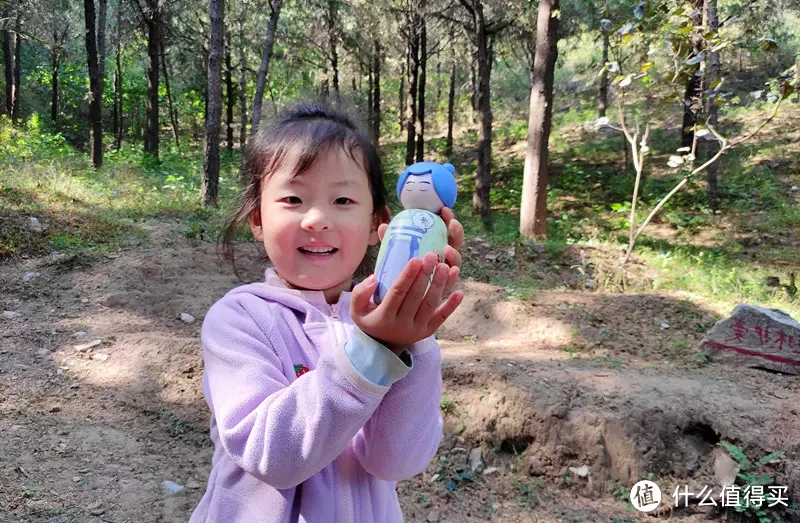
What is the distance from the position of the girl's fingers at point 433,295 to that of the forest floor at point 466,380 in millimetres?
1087

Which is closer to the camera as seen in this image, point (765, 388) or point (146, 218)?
point (765, 388)

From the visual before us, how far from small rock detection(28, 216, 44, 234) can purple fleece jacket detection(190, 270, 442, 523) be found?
6552 mm

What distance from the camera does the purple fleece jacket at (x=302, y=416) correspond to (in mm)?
875

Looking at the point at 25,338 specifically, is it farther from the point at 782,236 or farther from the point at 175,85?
the point at 175,85

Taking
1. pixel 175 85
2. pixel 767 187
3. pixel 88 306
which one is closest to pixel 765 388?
pixel 88 306

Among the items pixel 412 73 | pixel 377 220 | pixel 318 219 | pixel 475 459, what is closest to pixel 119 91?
pixel 412 73

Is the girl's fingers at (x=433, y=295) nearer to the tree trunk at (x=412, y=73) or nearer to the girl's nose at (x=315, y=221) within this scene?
the girl's nose at (x=315, y=221)

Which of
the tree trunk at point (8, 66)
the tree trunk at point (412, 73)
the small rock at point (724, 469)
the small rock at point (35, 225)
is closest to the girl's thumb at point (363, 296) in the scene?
the small rock at point (724, 469)

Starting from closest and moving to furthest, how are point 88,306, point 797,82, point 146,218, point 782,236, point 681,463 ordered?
1. point 681,463
2. point 88,306
3. point 797,82
4. point 146,218
5. point 782,236

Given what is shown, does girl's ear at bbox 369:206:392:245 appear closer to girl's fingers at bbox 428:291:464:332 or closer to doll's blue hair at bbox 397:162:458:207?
doll's blue hair at bbox 397:162:458:207

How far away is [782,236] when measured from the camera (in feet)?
35.9

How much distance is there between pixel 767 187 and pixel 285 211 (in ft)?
49.8

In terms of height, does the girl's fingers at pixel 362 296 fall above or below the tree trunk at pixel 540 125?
below

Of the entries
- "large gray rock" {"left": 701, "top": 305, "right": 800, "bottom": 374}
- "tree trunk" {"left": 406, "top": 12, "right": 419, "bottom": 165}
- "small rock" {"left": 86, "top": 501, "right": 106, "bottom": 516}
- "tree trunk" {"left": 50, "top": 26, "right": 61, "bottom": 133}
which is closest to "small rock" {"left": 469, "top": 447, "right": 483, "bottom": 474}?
"small rock" {"left": 86, "top": 501, "right": 106, "bottom": 516}
